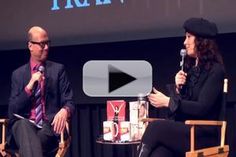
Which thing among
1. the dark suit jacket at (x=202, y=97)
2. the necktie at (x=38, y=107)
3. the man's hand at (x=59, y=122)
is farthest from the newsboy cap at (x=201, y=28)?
the necktie at (x=38, y=107)

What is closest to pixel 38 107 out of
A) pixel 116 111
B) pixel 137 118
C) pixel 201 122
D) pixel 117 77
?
pixel 116 111

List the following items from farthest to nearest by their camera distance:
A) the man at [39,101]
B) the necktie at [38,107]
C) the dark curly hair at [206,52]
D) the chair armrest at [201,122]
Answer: the necktie at [38,107] < the man at [39,101] < the dark curly hair at [206,52] < the chair armrest at [201,122]

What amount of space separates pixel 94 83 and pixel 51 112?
0.99 meters

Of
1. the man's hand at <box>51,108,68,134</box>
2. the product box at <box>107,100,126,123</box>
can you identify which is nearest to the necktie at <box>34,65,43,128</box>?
the man's hand at <box>51,108,68,134</box>

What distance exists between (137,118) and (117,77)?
644 mm

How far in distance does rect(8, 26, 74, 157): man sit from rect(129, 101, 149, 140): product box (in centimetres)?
41

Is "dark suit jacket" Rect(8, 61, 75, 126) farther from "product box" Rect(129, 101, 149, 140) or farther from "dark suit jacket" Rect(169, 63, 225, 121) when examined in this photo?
"dark suit jacket" Rect(169, 63, 225, 121)

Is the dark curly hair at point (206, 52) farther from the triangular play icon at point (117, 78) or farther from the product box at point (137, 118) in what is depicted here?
the triangular play icon at point (117, 78)

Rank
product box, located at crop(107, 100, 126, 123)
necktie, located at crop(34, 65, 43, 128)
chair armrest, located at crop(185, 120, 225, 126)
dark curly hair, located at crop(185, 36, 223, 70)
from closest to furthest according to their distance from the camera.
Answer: chair armrest, located at crop(185, 120, 225, 126)
dark curly hair, located at crop(185, 36, 223, 70)
necktie, located at crop(34, 65, 43, 128)
product box, located at crop(107, 100, 126, 123)

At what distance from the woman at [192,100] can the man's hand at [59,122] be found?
0.67m

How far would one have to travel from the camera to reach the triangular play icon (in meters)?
4.38

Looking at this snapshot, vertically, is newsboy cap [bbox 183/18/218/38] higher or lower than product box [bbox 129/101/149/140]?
higher

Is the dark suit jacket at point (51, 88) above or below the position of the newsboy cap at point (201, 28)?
below

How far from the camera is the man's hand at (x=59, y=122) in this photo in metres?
3.55
